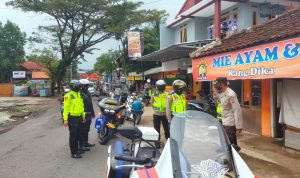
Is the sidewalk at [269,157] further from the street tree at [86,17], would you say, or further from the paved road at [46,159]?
the street tree at [86,17]

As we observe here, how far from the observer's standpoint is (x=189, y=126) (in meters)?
3.38

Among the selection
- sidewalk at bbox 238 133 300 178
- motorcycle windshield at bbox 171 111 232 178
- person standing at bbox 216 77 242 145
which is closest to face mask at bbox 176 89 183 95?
person standing at bbox 216 77 242 145

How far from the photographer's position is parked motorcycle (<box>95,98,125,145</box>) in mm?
8570

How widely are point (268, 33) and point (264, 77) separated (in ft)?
5.53

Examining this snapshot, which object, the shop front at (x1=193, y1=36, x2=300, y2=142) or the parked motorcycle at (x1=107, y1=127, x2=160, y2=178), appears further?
the shop front at (x1=193, y1=36, x2=300, y2=142)

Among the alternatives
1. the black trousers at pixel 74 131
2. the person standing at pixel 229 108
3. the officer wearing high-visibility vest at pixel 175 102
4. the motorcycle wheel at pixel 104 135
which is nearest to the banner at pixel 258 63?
the person standing at pixel 229 108

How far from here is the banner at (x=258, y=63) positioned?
267 inches

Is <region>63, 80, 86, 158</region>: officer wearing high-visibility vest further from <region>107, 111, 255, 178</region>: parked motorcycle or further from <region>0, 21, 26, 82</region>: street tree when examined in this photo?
<region>0, 21, 26, 82</region>: street tree

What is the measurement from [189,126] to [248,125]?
25.1ft

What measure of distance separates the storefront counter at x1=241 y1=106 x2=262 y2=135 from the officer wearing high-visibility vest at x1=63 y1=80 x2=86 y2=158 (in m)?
5.51

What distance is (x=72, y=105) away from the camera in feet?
23.7

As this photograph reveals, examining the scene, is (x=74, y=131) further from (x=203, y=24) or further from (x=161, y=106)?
(x=203, y=24)

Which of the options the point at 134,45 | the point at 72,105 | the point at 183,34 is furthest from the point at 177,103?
the point at 134,45

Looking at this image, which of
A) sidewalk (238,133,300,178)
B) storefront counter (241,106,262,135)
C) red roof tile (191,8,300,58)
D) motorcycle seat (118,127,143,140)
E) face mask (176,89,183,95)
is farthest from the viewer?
storefront counter (241,106,262,135)
